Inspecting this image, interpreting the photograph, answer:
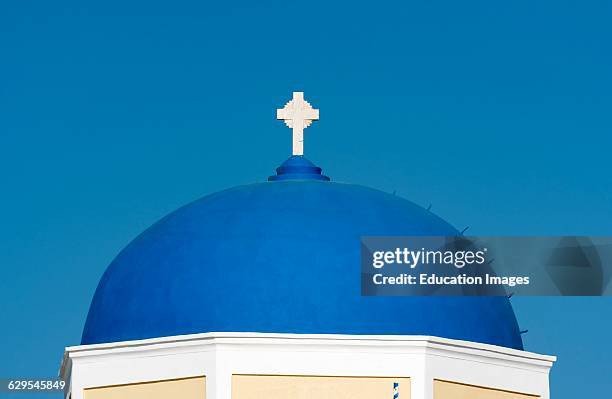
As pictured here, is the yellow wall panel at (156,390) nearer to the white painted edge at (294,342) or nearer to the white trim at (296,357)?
the white trim at (296,357)

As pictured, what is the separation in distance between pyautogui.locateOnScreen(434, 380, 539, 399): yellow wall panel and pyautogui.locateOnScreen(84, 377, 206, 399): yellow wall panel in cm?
305

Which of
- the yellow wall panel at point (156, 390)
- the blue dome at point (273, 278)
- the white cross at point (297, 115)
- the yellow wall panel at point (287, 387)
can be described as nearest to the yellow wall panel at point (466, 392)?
the blue dome at point (273, 278)

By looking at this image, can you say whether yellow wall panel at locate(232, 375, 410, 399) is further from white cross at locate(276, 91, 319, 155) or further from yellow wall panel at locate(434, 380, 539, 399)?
white cross at locate(276, 91, 319, 155)

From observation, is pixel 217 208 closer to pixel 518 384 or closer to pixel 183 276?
pixel 183 276

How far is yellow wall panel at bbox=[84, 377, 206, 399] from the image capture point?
23.6 metres

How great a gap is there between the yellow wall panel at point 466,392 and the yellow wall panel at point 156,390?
3.05 meters

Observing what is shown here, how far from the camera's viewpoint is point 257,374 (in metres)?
Answer: 23.4

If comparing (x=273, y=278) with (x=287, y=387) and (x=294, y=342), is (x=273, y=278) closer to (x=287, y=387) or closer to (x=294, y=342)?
(x=294, y=342)

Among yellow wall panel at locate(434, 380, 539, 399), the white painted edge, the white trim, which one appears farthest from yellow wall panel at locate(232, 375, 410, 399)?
yellow wall panel at locate(434, 380, 539, 399)

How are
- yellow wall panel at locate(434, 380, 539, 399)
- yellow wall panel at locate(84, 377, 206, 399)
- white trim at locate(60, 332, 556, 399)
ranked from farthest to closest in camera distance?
yellow wall panel at locate(434, 380, 539, 399) < yellow wall panel at locate(84, 377, 206, 399) < white trim at locate(60, 332, 556, 399)

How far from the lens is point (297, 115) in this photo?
27469 mm

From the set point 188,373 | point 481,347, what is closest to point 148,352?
point 188,373

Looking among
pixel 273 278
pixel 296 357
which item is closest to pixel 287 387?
pixel 296 357

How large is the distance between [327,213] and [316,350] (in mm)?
2413
